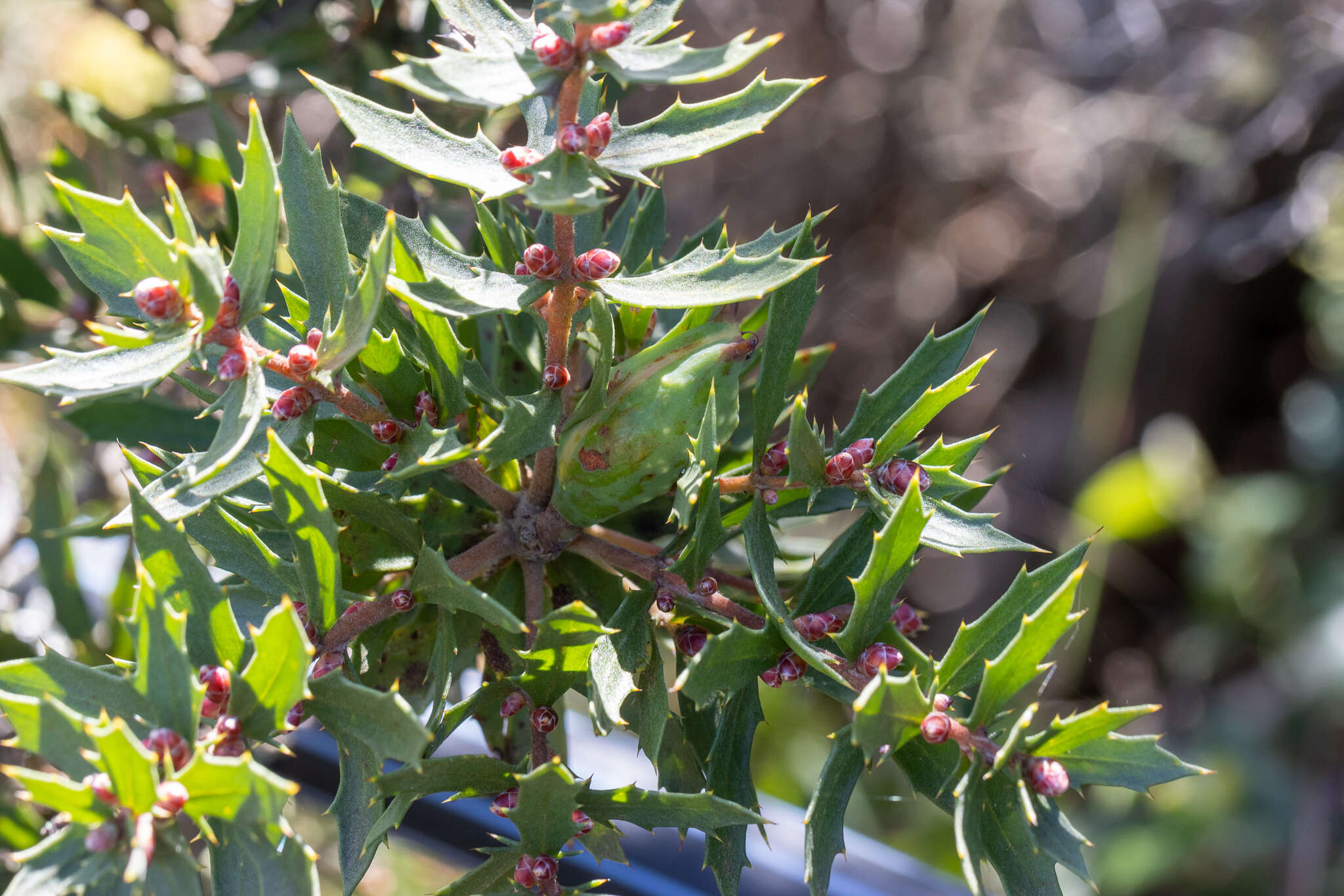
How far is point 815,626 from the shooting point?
1.32ft

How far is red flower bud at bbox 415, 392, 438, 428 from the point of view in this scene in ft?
1.32

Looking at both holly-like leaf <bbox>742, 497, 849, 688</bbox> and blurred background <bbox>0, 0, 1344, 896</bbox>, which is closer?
holly-like leaf <bbox>742, 497, 849, 688</bbox>

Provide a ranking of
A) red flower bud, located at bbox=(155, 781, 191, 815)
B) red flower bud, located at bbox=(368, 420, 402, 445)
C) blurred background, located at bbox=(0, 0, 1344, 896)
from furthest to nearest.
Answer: blurred background, located at bbox=(0, 0, 1344, 896) → red flower bud, located at bbox=(368, 420, 402, 445) → red flower bud, located at bbox=(155, 781, 191, 815)

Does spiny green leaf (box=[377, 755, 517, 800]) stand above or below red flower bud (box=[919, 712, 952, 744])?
below

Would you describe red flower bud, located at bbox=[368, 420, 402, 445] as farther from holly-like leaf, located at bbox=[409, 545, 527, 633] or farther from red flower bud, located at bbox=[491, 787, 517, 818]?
red flower bud, located at bbox=[491, 787, 517, 818]

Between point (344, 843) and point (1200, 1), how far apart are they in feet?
7.00

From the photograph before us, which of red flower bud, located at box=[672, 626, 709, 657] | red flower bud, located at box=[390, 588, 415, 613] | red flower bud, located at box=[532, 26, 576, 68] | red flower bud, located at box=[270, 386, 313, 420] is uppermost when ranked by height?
red flower bud, located at box=[532, 26, 576, 68]

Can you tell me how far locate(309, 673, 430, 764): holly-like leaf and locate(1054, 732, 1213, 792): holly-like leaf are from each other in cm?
23

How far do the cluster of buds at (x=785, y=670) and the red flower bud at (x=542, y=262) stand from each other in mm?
181

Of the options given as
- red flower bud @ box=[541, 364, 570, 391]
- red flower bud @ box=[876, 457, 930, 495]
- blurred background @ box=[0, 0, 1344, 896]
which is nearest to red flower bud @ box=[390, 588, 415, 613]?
red flower bud @ box=[541, 364, 570, 391]

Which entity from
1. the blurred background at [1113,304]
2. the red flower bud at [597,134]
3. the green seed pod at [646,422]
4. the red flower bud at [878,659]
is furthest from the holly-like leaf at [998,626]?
the blurred background at [1113,304]

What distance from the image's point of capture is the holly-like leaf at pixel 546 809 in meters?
0.34

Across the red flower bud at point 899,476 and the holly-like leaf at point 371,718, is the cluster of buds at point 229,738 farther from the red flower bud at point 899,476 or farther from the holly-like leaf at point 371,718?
the red flower bud at point 899,476

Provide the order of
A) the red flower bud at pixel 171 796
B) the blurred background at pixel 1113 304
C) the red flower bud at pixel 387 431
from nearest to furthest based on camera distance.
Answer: the red flower bud at pixel 171 796
the red flower bud at pixel 387 431
the blurred background at pixel 1113 304
